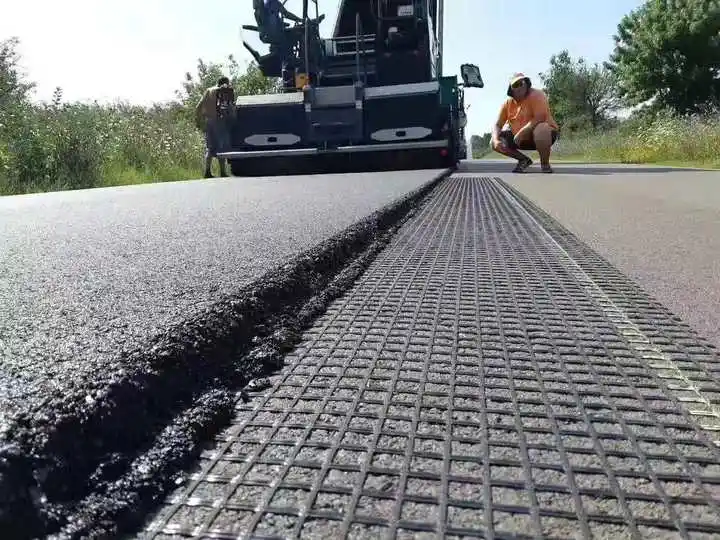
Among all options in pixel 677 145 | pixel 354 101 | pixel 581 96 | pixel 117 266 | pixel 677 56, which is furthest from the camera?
pixel 581 96

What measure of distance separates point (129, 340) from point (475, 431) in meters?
0.69

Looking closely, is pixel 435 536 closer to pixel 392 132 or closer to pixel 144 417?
pixel 144 417

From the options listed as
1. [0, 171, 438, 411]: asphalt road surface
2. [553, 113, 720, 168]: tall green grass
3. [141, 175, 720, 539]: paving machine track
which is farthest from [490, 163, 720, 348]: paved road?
[553, 113, 720, 168]: tall green grass

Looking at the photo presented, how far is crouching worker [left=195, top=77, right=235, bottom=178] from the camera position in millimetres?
10344

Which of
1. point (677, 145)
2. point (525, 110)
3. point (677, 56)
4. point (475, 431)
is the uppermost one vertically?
point (677, 56)

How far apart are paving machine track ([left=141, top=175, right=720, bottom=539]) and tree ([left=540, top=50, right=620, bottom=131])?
4809 centimetres

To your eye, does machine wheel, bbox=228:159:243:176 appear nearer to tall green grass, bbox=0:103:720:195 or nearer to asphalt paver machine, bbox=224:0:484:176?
asphalt paver machine, bbox=224:0:484:176

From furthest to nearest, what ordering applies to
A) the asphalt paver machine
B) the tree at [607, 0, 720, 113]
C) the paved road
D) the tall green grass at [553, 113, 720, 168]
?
the tree at [607, 0, 720, 113] < the tall green grass at [553, 113, 720, 168] < the asphalt paver machine < the paved road

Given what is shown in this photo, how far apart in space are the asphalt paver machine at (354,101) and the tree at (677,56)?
21.9 m

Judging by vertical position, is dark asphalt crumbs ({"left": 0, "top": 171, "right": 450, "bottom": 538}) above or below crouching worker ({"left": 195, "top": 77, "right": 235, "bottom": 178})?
below

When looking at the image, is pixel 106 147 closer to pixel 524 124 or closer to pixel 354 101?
pixel 354 101

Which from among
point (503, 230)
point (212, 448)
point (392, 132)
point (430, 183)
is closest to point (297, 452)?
point (212, 448)

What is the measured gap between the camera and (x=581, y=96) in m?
49.1

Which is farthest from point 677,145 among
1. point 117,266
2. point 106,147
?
point 117,266
